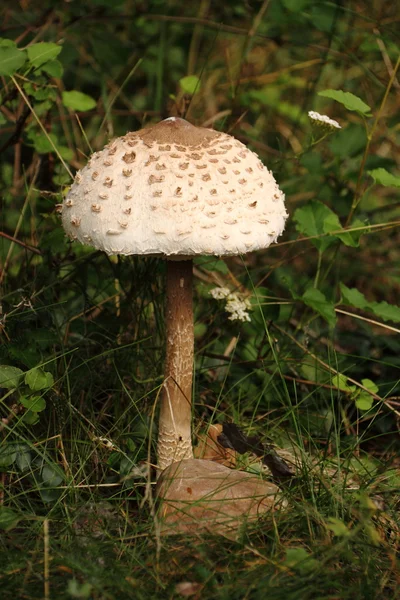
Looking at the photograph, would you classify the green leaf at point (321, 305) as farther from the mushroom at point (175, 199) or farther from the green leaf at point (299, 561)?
the green leaf at point (299, 561)

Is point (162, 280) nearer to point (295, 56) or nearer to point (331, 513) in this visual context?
point (331, 513)

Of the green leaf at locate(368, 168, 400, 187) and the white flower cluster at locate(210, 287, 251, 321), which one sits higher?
the green leaf at locate(368, 168, 400, 187)

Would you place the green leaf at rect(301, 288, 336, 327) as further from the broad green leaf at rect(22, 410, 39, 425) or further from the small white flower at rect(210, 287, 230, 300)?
the broad green leaf at rect(22, 410, 39, 425)

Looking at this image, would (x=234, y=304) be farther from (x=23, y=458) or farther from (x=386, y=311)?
(x=23, y=458)

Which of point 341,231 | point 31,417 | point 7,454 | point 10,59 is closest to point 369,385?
point 341,231

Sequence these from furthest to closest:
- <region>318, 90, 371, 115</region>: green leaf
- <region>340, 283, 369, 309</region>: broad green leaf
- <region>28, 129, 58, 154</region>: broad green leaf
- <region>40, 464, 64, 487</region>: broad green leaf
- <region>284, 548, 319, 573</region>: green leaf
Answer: <region>28, 129, 58, 154</region>: broad green leaf < <region>340, 283, 369, 309</region>: broad green leaf < <region>318, 90, 371, 115</region>: green leaf < <region>40, 464, 64, 487</region>: broad green leaf < <region>284, 548, 319, 573</region>: green leaf

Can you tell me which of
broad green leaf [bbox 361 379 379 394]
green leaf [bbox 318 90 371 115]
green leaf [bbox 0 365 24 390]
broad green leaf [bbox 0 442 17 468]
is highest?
green leaf [bbox 318 90 371 115]

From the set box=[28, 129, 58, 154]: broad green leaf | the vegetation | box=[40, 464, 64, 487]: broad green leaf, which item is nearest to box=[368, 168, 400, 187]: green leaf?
the vegetation

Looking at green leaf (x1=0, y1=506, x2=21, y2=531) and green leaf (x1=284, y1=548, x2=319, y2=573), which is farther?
green leaf (x1=0, y1=506, x2=21, y2=531)
